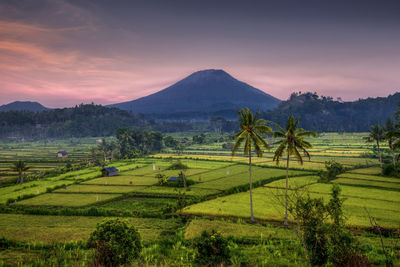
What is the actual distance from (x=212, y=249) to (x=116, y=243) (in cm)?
521

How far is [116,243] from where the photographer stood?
1375cm

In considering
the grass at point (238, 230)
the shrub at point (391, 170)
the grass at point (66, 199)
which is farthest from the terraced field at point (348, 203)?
the grass at point (66, 199)

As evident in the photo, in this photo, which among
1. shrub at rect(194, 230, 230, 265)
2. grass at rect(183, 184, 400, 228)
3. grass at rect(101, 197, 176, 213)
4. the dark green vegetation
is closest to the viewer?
the dark green vegetation

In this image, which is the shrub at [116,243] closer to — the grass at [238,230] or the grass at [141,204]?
the grass at [238,230]

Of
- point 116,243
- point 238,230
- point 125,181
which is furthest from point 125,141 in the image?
point 116,243

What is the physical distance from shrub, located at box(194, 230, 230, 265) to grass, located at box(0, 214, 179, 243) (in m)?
5.80

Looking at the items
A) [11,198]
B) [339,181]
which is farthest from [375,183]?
[11,198]

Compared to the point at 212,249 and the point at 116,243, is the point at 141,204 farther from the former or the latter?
the point at 212,249

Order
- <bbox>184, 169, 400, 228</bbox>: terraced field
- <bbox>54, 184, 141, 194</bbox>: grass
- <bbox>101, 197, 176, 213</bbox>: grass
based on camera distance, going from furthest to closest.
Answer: <bbox>54, 184, 141, 194</bbox>: grass, <bbox>101, 197, 176, 213</bbox>: grass, <bbox>184, 169, 400, 228</bbox>: terraced field

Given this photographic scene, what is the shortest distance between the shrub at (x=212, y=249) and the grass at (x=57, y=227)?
580 cm

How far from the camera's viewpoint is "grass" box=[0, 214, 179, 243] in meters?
19.1

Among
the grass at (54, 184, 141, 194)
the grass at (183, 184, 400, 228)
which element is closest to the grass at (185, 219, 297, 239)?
the grass at (183, 184, 400, 228)

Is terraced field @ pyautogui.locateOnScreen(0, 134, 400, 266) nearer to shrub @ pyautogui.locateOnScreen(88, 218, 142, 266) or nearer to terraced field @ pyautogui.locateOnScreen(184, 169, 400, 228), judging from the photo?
terraced field @ pyautogui.locateOnScreen(184, 169, 400, 228)

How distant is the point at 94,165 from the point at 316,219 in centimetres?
5462
